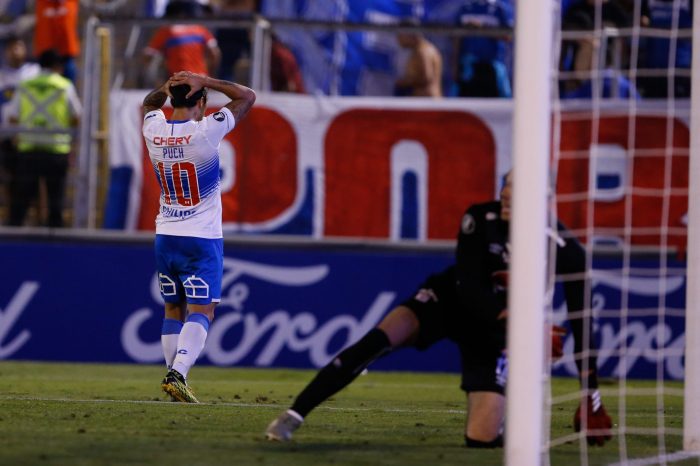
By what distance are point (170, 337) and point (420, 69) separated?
554cm

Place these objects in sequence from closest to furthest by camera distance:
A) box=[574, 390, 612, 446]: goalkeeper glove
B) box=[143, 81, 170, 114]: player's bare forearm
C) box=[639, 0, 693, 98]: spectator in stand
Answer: box=[574, 390, 612, 446]: goalkeeper glove
box=[143, 81, 170, 114]: player's bare forearm
box=[639, 0, 693, 98]: spectator in stand

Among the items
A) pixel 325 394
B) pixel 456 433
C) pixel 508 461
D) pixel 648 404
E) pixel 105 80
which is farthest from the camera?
pixel 105 80

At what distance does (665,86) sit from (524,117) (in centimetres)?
797

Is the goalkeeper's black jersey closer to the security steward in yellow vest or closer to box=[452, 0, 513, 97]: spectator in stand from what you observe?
box=[452, 0, 513, 97]: spectator in stand

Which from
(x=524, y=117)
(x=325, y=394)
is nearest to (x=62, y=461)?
(x=325, y=394)

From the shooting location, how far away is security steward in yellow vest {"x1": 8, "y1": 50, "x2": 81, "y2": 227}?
13.7 m

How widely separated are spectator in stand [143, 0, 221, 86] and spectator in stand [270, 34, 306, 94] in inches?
22.6

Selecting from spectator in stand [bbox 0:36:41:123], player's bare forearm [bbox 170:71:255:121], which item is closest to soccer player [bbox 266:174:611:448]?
player's bare forearm [bbox 170:71:255:121]

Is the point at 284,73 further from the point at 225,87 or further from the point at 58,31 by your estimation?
the point at 225,87

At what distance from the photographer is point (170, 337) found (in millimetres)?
9234

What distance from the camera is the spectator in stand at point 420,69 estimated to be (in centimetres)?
1377

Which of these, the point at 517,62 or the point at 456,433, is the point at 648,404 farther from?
the point at 517,62

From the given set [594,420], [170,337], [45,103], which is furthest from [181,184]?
[45,103]

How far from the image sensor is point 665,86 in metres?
13.2
